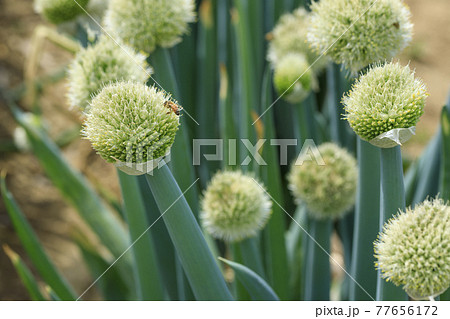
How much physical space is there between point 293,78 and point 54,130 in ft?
4.46

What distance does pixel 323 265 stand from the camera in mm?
825

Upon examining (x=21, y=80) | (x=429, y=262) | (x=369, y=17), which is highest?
(x=21, y=80)

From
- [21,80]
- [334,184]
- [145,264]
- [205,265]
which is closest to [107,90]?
[205,265]

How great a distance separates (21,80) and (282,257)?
1539 millimetres

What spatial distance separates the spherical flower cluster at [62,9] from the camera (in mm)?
797

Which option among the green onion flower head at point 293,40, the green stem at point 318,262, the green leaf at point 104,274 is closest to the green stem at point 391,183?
the green stem at point 318,262

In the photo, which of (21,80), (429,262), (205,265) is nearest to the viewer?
(429,262)

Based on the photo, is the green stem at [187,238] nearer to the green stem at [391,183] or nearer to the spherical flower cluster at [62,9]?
the green stem at [391,183]

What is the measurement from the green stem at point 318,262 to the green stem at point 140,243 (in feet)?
0.86

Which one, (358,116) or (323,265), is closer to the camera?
(358,116)

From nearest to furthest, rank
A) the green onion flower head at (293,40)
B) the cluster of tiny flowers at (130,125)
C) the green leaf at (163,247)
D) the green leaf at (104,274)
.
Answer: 1. the cluster of tiny flowers at (130,125)
2. the green leaf at (163,247)
3. the green onion flower head at (293,40)
4. the green leaf at (104,274)

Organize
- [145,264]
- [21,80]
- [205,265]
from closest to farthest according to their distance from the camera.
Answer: [205,265]
[145,264]
[21,80]

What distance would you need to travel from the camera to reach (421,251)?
17.9 inches
